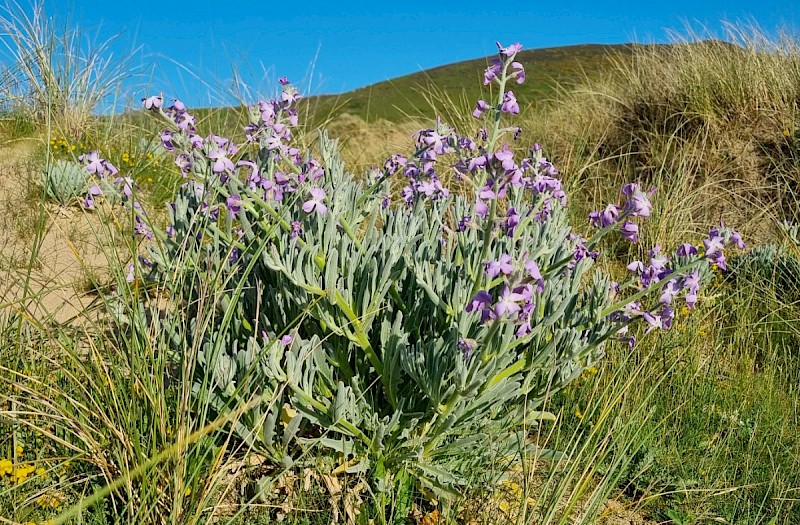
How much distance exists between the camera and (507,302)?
5.08 ft

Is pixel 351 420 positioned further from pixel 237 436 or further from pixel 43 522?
pixel 43 522

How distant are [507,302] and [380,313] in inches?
35.4

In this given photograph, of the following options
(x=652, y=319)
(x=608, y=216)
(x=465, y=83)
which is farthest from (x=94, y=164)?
(x=465, y=83)

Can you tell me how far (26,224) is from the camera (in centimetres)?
441

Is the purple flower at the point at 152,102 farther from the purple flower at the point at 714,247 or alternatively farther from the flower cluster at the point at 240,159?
the purple flower at the point at 714,247

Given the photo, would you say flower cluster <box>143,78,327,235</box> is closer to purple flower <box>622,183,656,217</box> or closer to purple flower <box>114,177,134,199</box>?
purple flower <box>114,177,134,199</box>

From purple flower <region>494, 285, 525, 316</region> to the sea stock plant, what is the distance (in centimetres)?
29

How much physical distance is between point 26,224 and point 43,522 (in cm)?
302

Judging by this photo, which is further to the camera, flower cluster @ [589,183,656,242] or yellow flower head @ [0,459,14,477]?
yellow flower head @ [0,459,14,477]

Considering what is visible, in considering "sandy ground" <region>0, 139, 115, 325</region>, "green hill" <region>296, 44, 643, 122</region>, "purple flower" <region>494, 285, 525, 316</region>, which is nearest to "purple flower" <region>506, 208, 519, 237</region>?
"purple flower" <region>494, 285, 525, 316</region>

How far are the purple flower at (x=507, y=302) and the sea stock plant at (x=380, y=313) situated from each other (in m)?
0.29

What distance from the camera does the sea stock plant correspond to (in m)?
2.01

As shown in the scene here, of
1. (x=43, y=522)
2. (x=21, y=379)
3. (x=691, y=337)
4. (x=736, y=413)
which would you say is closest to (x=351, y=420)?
(x=43, y=522)

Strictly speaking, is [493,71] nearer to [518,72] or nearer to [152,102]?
[518,72]
